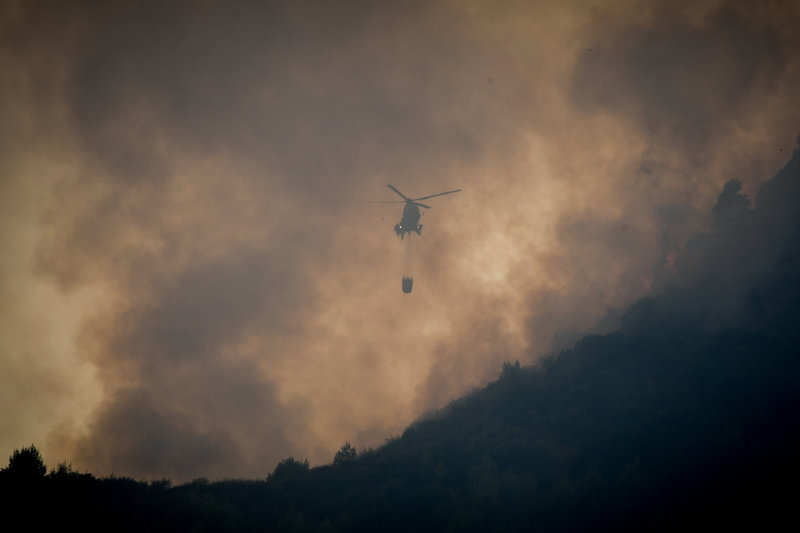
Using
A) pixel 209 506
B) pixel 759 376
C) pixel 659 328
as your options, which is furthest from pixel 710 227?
pixel 209 506

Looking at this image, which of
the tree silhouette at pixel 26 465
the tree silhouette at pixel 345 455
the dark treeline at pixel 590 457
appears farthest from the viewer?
the tree silhouette at pixel 345 455

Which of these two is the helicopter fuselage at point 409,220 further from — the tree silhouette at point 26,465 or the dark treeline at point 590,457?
the tree silhouette at point 26,465

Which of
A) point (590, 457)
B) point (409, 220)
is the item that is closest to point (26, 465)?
point (409, 220)

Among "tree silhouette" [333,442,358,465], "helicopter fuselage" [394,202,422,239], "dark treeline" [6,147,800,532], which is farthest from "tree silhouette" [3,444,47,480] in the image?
"helicopter fuselage" [394,202,422,239]

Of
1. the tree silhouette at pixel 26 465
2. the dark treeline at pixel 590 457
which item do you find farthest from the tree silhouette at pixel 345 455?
the tree silhouette at pixel 26 465

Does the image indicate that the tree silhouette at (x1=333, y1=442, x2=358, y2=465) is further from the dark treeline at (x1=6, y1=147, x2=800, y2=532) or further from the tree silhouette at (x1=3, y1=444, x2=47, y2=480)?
the tree silhouette at (x1=3, y1=444, x2=47, y2=480)

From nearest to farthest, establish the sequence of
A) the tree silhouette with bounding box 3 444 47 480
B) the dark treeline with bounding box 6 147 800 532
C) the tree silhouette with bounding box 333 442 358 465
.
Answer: the dark treeline with bounding box 6 147 800 532 < the tree silhouette with bounding box 3 444 47 480 < the tree silhouette with bounding box 333 442 358 465

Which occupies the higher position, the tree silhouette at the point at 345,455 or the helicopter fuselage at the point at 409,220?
the helicopter fuselage at the point at 409,220

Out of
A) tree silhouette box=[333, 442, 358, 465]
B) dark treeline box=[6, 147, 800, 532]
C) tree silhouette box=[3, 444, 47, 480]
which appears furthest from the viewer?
tree silhouette box=[333, 442, 358, 465]

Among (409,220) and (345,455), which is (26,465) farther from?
(409,220)
